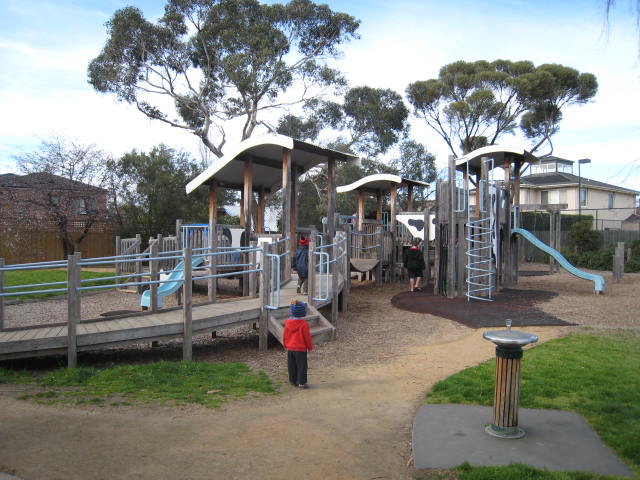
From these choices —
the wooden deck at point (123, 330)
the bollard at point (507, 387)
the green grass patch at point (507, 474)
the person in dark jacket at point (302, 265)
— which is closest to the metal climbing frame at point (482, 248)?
the person in dark jacket at point (302, 265)

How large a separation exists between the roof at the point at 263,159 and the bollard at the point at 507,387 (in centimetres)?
916

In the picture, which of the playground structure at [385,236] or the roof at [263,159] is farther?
the playground structure at [385,236]

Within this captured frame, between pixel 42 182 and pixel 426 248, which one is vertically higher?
pixel 42 182

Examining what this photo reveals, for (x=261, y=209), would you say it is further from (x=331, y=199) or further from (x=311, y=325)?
(x=311, y=325)

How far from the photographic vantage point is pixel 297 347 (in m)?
6.87

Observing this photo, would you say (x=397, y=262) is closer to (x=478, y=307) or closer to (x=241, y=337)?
(x=478, y=307)

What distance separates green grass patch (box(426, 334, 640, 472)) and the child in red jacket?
62.1 inches

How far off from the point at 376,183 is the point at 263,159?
22.3 feet

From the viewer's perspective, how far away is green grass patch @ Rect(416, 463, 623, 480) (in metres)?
3.97

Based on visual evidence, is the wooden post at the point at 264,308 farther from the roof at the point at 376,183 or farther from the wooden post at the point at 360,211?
the roof at the point at 376,183

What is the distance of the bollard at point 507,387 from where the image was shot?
4902 mm

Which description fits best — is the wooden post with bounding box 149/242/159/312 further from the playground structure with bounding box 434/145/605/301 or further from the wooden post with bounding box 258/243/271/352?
A: the playground structure with bounding box 434/145/605/301

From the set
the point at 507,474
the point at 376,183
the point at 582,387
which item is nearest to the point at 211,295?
the point at 582,387

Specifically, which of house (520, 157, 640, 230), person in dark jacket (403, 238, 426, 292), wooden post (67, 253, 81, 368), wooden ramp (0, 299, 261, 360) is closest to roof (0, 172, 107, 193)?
person in dark jacket (403, 238, 426, 292)
